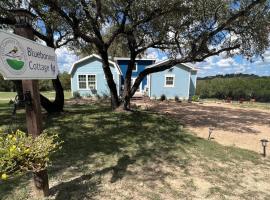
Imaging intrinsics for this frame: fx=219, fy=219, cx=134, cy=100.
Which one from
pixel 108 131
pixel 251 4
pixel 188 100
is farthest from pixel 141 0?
pixel 188 100

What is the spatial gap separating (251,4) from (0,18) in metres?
9.30

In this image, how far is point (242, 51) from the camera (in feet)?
36.0

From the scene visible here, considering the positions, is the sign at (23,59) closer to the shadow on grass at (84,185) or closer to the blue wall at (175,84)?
the shadow on grass at (84,185)

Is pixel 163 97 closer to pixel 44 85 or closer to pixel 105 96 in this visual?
pixel 105 96

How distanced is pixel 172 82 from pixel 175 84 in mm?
376

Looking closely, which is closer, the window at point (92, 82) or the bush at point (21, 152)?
the bush at point (21, 152)

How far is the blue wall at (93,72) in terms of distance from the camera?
69.2ft

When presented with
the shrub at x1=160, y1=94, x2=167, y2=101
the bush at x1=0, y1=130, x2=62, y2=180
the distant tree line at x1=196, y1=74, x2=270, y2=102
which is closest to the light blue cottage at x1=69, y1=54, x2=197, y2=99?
the shrub at x1=160, y1=94, x2=167, y2=101

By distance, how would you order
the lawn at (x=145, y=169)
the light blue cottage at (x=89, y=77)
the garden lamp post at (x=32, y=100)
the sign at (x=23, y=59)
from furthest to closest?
the light blue cottage at (x=89, y=77) → the lawn at (x=145, y=169) → the garden lamp post at (x=32, y=100) → the sign at (x=23, y=59)

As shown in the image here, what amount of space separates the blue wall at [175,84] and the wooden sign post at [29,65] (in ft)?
62.0

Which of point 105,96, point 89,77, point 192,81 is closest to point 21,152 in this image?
point 105,96

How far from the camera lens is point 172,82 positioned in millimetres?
22172

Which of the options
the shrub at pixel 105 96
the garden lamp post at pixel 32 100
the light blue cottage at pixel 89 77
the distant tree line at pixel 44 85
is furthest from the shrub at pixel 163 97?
the distant tree line at pixel 44 85

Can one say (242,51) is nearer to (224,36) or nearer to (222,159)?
(224,36)
